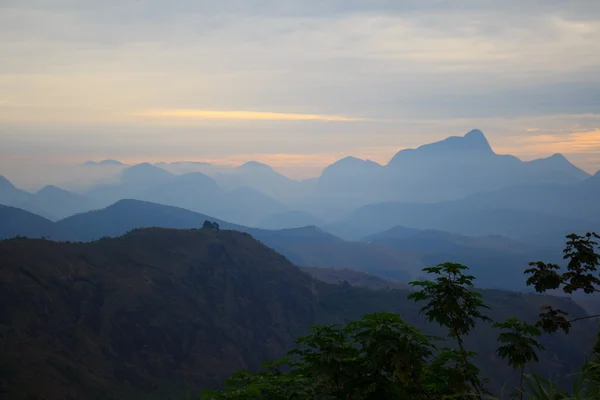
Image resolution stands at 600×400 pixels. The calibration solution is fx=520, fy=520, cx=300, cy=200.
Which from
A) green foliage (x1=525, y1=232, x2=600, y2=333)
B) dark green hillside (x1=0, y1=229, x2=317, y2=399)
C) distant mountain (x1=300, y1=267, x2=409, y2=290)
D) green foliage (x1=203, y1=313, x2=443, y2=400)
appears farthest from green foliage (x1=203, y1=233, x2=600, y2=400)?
distant mountain (x1=300, y1=267, x2=409, y2=290)

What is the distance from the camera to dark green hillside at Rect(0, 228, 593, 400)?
7381cm

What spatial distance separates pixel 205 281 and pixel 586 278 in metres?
108

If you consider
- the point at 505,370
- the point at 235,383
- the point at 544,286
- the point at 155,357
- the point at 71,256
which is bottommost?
the point at 505,370

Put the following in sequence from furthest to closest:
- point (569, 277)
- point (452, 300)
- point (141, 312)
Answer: point (141, 312) < point (569, 277) < point (452, 300)

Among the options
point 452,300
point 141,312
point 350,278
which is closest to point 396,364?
point 452,300

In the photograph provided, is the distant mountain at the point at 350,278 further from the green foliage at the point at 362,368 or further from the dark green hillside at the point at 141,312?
the green foliage at the point at 362,368

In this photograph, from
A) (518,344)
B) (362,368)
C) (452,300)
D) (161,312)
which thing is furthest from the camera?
(161,312)

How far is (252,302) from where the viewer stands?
11762 cm

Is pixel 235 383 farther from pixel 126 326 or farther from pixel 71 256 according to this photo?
pixel 71 256

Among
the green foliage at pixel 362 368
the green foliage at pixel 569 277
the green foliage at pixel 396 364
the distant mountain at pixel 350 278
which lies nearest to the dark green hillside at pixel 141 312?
the distant mountain at pixel 350 278

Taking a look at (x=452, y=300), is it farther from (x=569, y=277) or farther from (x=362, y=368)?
(x=569, y=277)

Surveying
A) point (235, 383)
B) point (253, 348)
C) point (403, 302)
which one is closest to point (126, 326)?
point (253, 348)

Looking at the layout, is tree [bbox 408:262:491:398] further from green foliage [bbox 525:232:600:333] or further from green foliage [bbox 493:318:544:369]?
green foliage [bbox 525:232:600:333]

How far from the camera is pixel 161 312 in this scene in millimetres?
98125
